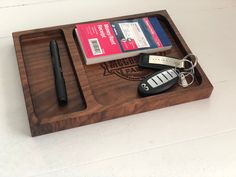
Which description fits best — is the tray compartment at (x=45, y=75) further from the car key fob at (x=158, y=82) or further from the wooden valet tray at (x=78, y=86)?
the car key fob at (x=158, y=82)

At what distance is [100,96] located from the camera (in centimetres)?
67

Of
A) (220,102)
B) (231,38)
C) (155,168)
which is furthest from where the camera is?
(231,38)

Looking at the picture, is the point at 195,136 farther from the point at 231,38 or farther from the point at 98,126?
the point at 231,38

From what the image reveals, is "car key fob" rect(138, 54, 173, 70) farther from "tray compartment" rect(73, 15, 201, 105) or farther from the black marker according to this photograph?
the black marker

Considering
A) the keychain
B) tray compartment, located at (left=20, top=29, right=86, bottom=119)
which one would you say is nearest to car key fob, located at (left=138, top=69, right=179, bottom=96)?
the keychain

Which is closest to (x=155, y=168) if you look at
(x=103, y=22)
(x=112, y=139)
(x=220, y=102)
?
(x=112, y=139)

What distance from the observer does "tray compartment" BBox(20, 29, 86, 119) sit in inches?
25.2

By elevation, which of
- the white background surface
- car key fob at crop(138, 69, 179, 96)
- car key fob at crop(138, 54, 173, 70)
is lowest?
the white background surface

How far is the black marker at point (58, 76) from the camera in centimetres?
64

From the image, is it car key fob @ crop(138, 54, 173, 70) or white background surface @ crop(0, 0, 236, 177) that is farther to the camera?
car key fob @ crop(138, 54, 173, 70)

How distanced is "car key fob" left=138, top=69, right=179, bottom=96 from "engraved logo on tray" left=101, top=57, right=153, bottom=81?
1.2 inches

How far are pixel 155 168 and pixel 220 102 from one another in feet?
0.69

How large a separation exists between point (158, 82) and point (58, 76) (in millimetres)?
187

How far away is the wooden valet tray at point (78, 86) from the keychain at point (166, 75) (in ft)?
0.04
